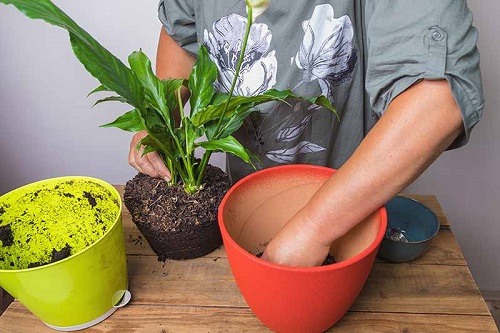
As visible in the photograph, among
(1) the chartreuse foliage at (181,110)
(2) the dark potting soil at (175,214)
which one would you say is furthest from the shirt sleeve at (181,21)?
(2) the dark potting soil at (175,214)

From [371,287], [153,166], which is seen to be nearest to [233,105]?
[153,166]

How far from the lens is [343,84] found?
0.65m

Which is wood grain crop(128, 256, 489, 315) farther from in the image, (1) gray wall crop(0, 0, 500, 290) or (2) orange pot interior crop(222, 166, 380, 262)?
(1) gray wall crop(0, 0, 500, 290)

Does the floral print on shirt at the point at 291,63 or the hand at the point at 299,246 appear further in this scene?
the floral print on shirt at the point at 291,63

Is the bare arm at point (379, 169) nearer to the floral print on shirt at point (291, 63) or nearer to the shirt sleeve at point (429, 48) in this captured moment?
the shirt sleeve at point (429, 48)

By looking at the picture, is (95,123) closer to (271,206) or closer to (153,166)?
(153,166)

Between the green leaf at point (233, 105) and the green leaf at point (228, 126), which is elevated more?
the green leaf at point (233, 105)

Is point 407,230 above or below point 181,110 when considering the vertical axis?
below

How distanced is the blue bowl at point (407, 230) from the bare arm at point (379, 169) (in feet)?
0.40

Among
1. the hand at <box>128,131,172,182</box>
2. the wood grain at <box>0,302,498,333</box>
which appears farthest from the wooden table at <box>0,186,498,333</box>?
the hand at <box>128,131,172,182</box>

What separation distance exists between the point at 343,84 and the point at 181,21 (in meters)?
0.24

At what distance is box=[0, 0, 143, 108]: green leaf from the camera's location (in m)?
0.42

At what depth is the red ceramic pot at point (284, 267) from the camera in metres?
0.44

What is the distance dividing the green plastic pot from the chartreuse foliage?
8 cm
